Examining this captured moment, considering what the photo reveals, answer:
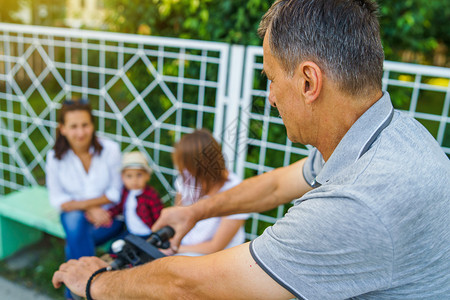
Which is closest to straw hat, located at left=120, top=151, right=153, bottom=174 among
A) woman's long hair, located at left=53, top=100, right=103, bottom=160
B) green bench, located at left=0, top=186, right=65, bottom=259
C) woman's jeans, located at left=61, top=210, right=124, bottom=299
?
woman's long hair, located at left=53, top=100, right=103, bottom=160

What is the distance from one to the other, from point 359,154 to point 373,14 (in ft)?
1.42

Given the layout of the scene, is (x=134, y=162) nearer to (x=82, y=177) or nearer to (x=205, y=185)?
(x=82, y=177)

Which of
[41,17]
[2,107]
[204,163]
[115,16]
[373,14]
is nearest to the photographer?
[373,14]

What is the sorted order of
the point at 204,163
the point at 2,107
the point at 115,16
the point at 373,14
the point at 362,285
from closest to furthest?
the point at 362,285 < the point at 373,14 < the point at 204,163 < the point at 115,16 < the point at 2,107

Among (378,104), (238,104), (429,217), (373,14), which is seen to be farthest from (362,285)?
(238,104)

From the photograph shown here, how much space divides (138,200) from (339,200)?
232 cm

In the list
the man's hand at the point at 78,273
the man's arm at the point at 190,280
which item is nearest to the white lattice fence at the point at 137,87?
the man's hand at the point at 78,273

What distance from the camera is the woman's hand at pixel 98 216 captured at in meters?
3.01

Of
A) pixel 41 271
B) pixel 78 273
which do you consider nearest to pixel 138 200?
pixel 41 271

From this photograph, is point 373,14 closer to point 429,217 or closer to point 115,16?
point 429,217

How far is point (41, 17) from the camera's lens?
424 inches

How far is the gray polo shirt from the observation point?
2.85 ft

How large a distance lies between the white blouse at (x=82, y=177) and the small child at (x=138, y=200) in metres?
0.10

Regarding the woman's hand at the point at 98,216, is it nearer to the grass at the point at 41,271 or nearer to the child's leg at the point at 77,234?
the child's leg at the point at 77,234
